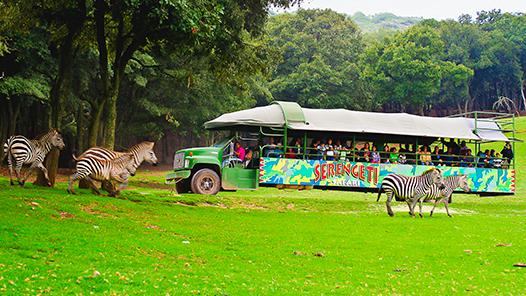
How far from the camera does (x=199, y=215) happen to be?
57.9ft

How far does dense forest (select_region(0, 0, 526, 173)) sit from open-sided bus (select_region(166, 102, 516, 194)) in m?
2.00

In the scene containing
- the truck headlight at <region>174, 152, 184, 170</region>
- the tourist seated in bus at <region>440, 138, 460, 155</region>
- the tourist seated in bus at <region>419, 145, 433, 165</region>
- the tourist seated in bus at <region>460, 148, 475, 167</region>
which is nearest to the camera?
the truck headlight at <region>174, 152, 184, 170</region>

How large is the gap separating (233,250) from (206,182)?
36.9 feet

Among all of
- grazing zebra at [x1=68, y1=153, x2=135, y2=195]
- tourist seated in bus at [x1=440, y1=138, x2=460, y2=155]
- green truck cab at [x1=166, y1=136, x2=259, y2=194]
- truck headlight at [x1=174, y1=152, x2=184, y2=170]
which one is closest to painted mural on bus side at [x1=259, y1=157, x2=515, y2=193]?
green truck cab at [x1=166, y1=136, x2=259, y2=194]

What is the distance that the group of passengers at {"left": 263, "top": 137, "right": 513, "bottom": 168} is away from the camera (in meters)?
24.5

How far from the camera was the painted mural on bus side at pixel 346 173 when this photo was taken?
23.6 m

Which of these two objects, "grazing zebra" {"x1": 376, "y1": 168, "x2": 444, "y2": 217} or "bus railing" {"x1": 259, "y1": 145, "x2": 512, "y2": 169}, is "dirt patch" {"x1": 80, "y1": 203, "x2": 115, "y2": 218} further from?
"grazing zebra" {"x1": 376, "y1": 168, "x2": 444, "y2": 217}

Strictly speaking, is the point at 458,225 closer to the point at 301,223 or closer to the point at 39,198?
the point at 301,223

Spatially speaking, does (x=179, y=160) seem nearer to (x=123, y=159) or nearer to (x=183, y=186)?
(x=183, y=186)

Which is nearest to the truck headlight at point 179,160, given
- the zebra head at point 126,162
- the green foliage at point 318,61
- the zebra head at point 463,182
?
the zebra head at point 126,162

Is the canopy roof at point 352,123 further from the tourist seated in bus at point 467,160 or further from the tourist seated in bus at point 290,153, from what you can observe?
the tourist seated in bus at point 290,153

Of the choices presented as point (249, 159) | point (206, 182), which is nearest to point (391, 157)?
point (249, 159)

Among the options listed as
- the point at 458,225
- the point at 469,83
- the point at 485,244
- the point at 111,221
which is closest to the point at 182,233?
the point at 111,221

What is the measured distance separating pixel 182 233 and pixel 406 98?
61.1 m
